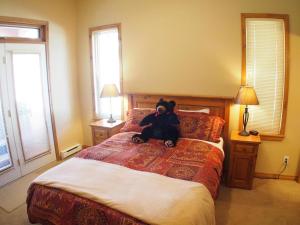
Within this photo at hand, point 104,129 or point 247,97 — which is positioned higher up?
point 247,97

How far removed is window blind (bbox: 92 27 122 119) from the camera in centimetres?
356

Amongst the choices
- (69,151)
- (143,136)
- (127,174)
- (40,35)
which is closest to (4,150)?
(69,151)

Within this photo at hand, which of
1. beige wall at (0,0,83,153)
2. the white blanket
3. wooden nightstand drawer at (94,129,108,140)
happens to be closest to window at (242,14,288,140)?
the white blanket

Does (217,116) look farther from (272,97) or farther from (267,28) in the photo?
(267,28)

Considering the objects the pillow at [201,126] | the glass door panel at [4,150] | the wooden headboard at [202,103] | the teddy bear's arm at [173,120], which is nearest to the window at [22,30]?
the glass door panel at [4,150]

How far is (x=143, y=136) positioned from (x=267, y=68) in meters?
1.80

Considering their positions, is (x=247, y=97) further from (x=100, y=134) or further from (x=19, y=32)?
(x=19, y=32)

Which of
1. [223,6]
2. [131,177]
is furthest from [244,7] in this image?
[131,177]

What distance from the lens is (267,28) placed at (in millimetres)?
2725

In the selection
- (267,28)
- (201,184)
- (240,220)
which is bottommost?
(240,220)

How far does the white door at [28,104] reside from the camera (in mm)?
2938

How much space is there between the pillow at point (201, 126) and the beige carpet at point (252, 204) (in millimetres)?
721

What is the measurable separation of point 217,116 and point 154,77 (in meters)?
1.10

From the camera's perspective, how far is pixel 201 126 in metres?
2.78
